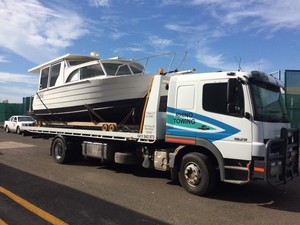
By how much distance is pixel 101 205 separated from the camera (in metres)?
6.26

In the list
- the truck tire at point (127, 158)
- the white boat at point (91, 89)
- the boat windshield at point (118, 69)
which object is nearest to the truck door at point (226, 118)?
the white boat at point (91, 89)

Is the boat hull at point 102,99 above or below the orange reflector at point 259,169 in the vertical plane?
above

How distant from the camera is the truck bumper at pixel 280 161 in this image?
20.8 ft

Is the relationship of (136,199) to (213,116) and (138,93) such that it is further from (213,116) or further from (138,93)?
(138,93)

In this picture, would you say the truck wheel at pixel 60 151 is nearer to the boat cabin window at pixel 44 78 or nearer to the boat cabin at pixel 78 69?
the boat cabin at pixel 78 69

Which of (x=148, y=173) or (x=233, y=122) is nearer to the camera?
(x=233, y=122)

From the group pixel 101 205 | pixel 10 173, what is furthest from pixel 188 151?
pixel 10 173

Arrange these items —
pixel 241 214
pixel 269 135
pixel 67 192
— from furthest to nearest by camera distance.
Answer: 1. pixel 67 192
2. pixel 269 135
3. pixel 241 214

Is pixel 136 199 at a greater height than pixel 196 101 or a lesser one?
lesser

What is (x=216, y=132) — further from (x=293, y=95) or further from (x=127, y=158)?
(x=293, y=95)

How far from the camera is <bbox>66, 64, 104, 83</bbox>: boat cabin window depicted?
35.0 feet

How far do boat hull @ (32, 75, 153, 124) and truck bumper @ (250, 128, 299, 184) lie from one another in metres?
3.79

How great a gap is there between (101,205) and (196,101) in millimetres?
3005

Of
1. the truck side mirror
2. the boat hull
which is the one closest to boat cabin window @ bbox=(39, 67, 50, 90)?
the boat hull
